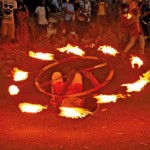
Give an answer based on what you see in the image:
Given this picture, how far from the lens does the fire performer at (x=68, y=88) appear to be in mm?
8742

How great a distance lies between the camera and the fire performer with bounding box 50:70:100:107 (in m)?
8.74

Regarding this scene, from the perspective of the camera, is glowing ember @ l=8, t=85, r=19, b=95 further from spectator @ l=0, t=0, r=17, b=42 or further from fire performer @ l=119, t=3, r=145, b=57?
fire performer @ l=119, t=3, r=145, b=57

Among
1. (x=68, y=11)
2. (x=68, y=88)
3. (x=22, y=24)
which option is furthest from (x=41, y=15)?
(x=68, y=88)

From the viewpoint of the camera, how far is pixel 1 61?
1299 cm

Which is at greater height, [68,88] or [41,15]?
[41,15]

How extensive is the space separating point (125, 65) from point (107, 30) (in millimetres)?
3395

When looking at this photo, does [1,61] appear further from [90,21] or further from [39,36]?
[90,21]

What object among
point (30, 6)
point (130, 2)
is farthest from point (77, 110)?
point (30, 6)

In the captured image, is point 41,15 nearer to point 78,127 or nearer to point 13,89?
point 13,89

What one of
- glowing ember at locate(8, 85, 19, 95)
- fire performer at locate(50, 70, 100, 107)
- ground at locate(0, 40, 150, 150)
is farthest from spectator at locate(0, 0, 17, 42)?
glowing ember at locate(8, 85, 19, 95)

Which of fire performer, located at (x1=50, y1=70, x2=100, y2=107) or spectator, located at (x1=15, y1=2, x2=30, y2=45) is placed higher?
spectator, located at (x1=15, y1=2, x2=30, y2=45)

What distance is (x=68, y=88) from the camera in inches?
368

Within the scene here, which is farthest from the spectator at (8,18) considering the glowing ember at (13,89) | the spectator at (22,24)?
the glowing ember at (13,89)

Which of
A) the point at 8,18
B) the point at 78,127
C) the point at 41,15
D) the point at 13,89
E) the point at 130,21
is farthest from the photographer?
the point at 41,15
